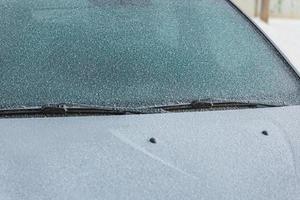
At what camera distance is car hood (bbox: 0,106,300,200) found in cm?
227

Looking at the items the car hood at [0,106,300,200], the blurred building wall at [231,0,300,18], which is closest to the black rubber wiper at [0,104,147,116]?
the car hood at [0,106,300,200]

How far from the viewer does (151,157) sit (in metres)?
2.45

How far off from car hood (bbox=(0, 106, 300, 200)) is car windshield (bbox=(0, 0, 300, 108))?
6.9 inches

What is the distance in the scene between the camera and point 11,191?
7.30ft

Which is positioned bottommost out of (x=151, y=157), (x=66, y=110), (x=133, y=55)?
(x=151, y=157)

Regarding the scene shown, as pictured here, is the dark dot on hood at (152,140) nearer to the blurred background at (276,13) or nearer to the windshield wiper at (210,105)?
the windshield wiper at (210,105)

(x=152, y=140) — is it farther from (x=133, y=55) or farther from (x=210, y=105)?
(x=133, y=55)

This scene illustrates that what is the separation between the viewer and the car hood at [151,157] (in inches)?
89.4

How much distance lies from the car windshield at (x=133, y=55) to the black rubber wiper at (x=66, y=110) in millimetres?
43

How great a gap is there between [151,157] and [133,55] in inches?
28.2

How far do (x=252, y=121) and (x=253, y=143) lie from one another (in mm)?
186

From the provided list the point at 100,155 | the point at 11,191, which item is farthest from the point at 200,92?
the point at 11,191

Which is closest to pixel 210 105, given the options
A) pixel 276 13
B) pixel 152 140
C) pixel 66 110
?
pixel 152 140

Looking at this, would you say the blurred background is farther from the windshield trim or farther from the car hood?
the car hood
